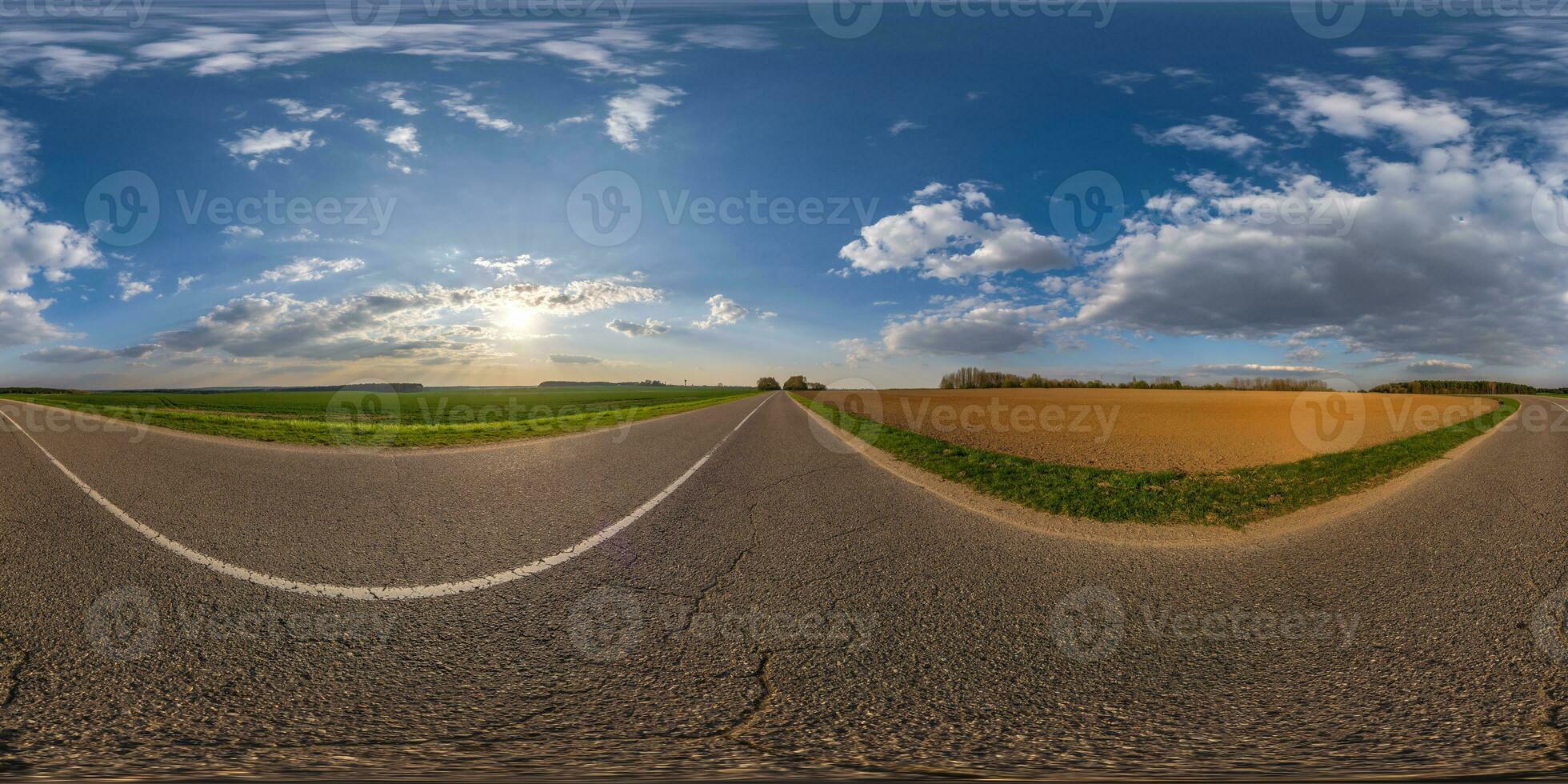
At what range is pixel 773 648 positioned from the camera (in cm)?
365

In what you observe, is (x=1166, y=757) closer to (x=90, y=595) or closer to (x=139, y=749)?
(x=139, y=749)

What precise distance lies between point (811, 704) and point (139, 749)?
10.1 feet

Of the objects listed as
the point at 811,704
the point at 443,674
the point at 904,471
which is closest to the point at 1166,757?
the point at 811,704

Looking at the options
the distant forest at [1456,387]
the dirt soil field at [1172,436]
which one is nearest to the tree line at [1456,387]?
the distant forest at [1456,387]

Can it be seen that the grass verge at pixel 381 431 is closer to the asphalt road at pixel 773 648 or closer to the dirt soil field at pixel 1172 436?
the asphalt road at pixel 773 648

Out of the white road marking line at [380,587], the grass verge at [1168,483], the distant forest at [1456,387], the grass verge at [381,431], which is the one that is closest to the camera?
the white road marking line at [380,587]

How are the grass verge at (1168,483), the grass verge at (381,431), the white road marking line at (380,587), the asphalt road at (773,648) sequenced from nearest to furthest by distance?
the asphalt road at (773,648) → the white road marking line at (380,587) → the grass verge at (1168,483) → the grass verge at (381,431)

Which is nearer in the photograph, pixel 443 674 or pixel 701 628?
pixel 443 674

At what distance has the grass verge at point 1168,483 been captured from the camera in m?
7.86

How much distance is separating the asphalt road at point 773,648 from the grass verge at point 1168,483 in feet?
3.71

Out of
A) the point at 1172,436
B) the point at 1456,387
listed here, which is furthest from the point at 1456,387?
the point at 1172,436

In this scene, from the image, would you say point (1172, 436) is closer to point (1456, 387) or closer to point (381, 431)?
point (381, 431)

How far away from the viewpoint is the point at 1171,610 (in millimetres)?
4406

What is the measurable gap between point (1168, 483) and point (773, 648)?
29.8 feet
